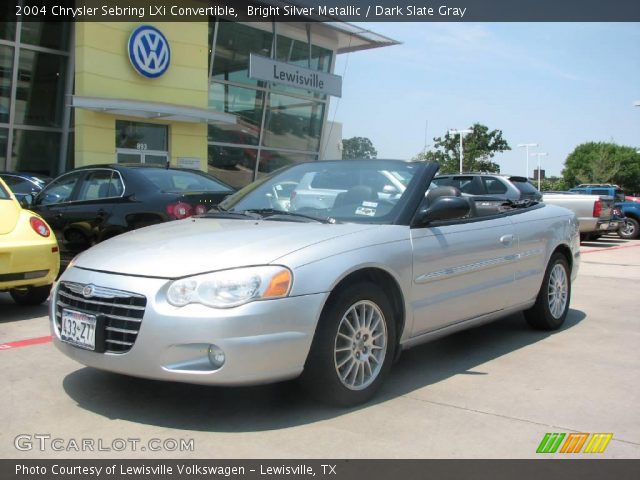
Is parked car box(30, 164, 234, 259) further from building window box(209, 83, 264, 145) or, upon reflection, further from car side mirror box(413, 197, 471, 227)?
building window box(209, 83, 264, 145)

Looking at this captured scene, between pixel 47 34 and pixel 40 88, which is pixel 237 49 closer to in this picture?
pixel 47 34

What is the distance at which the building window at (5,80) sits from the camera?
659 inches

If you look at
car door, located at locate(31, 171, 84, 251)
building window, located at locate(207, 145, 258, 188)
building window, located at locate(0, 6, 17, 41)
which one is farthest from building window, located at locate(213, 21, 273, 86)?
car door, located at locate(31, 171, 84, 251)

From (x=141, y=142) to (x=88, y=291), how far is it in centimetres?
1490

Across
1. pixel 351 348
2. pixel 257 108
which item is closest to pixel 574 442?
pixel 351 348

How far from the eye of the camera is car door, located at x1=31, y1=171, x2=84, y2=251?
25.8 feet

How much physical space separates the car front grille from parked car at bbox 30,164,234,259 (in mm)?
3669

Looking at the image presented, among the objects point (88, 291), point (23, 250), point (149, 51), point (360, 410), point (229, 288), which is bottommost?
point (360, 410)

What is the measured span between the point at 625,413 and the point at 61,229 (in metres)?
6.47

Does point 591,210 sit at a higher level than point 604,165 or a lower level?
lower

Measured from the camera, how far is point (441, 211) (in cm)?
423

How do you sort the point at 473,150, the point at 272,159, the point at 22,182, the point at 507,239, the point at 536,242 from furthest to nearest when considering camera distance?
the point at 473,150
the point at 272,159
the point at 22,182
the point at 536,242
the point at 507,239
